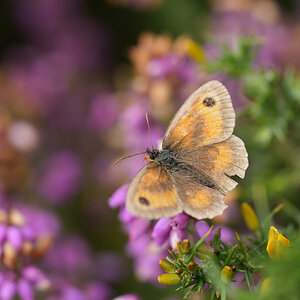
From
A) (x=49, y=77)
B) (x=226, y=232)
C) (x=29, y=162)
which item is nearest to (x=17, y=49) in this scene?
(x=49, y=77)

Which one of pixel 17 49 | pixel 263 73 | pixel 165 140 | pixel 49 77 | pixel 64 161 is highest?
pixel 17 49

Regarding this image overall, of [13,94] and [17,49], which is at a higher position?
[17,49]

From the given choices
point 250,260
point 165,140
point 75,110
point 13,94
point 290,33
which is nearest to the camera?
point 250,260

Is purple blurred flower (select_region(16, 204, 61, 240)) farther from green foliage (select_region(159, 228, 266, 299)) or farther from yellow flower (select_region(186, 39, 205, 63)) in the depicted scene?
green foliage (select_region(159, 228, 266, 299))

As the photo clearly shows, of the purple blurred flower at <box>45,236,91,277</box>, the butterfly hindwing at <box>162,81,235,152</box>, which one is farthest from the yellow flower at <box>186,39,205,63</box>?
the purple blurred flower at <box>45,236,91,277</box>

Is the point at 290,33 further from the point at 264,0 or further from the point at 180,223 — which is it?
the point at 180,223

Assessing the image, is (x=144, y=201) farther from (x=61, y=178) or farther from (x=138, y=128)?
(x=61, y=178)
